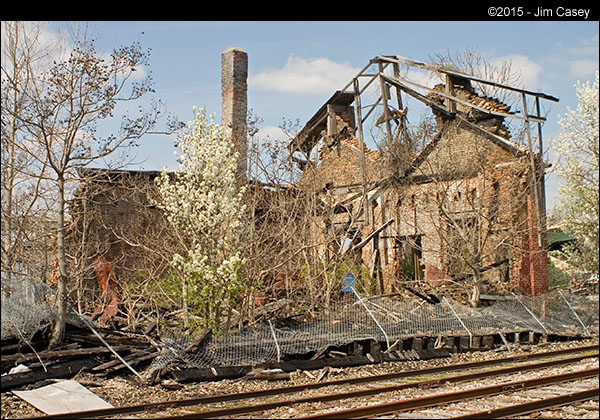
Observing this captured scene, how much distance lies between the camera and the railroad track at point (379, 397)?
8383 millimetres

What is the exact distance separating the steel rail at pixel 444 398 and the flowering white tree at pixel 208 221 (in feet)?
16.4

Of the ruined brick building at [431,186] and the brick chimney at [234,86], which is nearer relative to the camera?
the ruined brick building at [431,186]

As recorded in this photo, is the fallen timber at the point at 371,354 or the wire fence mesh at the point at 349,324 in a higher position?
the wire fence mesh at the point at 349,324

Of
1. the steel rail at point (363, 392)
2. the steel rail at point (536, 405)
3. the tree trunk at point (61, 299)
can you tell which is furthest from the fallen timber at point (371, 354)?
the steel rail at point (536, 405)

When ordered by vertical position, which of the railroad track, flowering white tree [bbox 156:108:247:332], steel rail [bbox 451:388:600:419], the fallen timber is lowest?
the railroad track

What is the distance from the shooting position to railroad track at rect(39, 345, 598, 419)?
8.38m

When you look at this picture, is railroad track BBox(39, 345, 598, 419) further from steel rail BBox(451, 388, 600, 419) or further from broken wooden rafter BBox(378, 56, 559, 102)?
broken wooden rafter BBox(378, 56, 559, 102)

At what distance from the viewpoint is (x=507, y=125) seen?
72.0 ft

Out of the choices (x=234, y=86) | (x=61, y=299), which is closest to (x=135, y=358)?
(x=61, y=299)

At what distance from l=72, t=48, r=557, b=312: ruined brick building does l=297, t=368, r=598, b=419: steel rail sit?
8085 mm

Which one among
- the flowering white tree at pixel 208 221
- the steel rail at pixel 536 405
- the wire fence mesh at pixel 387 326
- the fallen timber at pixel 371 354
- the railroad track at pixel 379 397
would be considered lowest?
the railroad track at pixel 379 397

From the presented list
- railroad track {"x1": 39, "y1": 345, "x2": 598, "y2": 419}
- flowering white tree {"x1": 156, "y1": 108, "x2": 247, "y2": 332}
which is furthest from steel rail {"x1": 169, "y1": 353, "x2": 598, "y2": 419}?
flowering white tree {"x1": 156, "y1": 108, "x2": 247, "y2": 332}

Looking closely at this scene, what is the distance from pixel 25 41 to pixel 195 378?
8.53 m

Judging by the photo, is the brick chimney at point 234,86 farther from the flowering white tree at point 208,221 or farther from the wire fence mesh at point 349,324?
the flowering white tree at point 208,221
